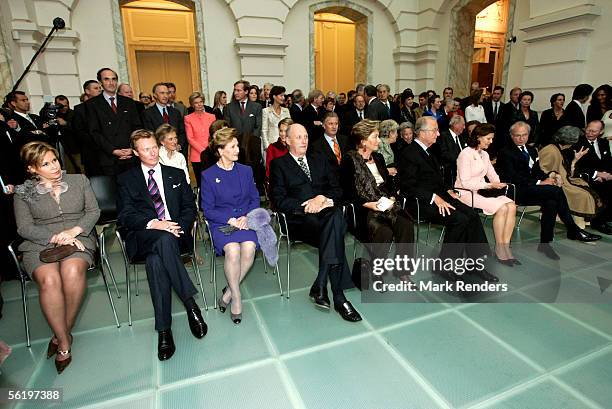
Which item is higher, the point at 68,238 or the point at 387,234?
the point at 68,238

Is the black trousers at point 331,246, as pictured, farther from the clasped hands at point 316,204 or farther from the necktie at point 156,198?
the necktie at point 156,198

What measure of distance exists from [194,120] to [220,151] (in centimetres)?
230

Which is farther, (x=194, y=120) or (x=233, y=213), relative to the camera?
(x=194, y=120)

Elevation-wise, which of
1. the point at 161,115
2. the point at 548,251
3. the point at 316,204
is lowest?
the point at 548,251

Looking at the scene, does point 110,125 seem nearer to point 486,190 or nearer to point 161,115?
point 161,115

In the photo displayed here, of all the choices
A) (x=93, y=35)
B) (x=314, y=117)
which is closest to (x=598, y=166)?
(x=314, y=117)

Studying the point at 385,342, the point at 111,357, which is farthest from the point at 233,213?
the point at 385,342

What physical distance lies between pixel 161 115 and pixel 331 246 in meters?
3.21

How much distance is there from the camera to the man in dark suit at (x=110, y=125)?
418cm

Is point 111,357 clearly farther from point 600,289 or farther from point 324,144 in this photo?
point 600,289

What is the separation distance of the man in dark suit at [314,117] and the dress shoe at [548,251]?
133 inches

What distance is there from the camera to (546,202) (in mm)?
3934

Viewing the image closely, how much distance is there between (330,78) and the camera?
12.7 m

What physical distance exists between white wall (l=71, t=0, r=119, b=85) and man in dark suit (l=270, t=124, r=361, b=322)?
256 inches
